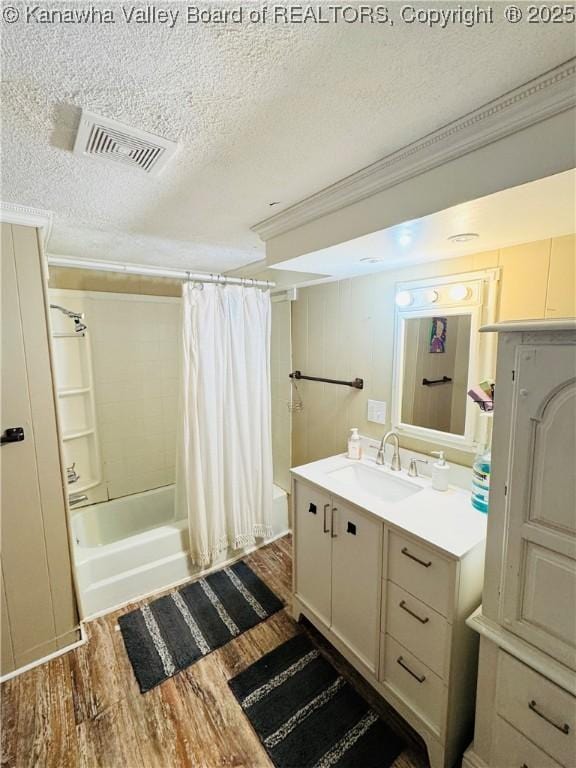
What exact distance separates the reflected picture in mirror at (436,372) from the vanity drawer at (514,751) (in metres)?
1.06

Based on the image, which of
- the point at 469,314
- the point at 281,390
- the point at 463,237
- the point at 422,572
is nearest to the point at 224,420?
the point at 281,390

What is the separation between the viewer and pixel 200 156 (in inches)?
43.2

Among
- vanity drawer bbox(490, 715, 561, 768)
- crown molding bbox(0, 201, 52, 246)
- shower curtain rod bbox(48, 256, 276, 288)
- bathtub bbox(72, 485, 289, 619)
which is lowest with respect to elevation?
bathtub bbox(72, 485, 289, 619)

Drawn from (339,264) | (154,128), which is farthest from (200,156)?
(339,264)

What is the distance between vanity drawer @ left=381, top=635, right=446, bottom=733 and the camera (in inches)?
47.6

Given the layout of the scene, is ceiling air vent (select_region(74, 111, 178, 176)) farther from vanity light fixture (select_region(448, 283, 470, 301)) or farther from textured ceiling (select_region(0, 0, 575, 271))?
vanity light fixture (select_region(448, 283, 470, 301))

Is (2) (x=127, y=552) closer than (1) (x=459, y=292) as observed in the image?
No

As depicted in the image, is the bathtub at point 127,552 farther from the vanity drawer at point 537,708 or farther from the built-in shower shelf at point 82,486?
the vanity drawer at point 537,708

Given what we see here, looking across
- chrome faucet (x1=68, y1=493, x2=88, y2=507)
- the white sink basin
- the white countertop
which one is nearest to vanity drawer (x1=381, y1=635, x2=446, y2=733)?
the white countertop

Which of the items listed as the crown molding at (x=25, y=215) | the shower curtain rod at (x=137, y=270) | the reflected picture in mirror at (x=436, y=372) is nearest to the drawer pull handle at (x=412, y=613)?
the reflected picture in mirror at (x=436, y=372)

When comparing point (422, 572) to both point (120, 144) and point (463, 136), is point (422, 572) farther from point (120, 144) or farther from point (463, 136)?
point (120, 144)

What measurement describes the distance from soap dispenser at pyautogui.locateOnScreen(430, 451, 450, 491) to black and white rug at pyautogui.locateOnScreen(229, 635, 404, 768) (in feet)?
3.31

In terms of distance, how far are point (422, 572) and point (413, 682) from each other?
18.7 inches

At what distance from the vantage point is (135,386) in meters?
2.83
